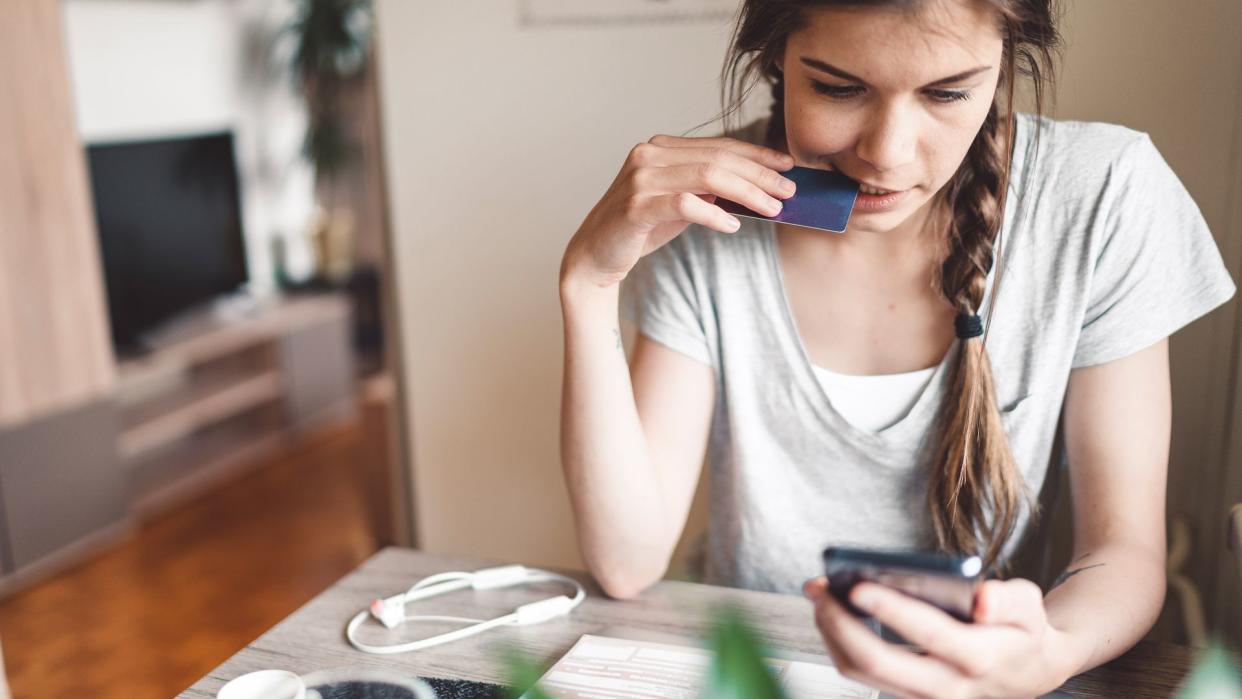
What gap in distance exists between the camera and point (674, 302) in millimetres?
1034

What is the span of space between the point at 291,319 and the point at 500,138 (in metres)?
2.45

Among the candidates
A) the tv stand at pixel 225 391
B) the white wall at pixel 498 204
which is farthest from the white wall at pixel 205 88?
the white wall at pixel 498 204

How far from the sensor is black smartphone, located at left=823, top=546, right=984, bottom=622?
1.86 ft

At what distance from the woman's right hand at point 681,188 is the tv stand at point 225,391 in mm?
2413

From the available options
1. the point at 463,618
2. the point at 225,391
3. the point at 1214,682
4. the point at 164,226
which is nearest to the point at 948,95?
the point at 1214,682

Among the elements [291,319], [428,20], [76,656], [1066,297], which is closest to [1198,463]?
[1066,297]

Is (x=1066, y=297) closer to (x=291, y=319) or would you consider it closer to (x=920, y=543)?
(x=920, y=543)

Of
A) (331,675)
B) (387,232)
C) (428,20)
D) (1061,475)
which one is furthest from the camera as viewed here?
(387,232)

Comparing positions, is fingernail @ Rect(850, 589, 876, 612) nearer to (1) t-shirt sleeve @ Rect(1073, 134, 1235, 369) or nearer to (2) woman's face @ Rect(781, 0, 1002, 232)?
(2) woman's face @ Rect(781, 0, 1002, 232)

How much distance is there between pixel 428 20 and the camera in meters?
1.33

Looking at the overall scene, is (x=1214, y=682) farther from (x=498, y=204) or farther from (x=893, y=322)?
(x=498, y=204)

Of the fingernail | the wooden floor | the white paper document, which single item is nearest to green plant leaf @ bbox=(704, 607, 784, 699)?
the fingernail

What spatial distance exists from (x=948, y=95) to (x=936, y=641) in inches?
16.3

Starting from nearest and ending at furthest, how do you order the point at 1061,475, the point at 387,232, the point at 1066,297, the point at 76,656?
the point at 1066,297
the point at 1061,475
the point at 387,232
the point at 76,656
